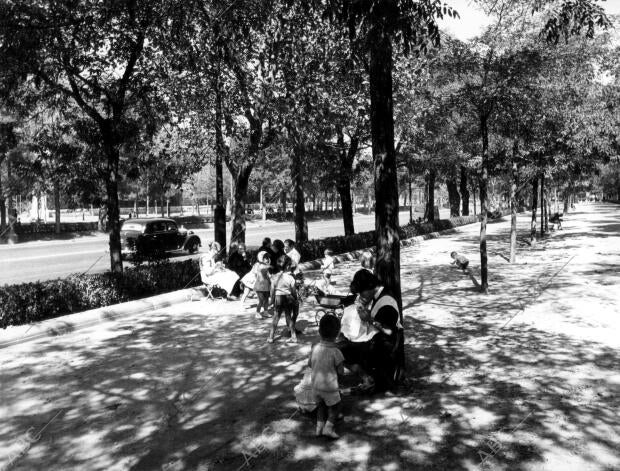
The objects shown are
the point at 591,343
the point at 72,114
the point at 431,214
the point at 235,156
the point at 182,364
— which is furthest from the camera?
the point at 431,214

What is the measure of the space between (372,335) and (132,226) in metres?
16.9

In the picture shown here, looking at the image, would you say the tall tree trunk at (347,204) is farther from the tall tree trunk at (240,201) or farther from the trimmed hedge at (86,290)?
the trimmed hedge at (86,290)

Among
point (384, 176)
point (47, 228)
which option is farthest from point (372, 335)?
point (47, 228)

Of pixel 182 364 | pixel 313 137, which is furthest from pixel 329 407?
pixel 313 137

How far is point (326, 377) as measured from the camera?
4848mm

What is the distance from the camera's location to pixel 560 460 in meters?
4.28

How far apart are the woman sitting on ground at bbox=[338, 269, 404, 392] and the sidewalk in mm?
314

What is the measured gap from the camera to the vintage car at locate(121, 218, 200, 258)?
63.8ft

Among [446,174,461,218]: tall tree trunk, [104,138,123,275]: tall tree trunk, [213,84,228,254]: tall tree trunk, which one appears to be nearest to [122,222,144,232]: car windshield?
[213,84,228,254]: tall tree trunk

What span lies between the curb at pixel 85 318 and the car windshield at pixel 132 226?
9.39m

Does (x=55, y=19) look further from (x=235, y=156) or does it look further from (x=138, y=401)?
(x=138, y=401)

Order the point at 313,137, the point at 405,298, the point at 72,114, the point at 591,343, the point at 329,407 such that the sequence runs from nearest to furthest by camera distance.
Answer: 1. the point at 329,407
2. the point at 591,343
3. the point at 405,298
4. the point at 72,114
5. the point at 313,137

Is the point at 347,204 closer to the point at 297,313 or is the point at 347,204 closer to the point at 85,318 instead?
the point at 297,313

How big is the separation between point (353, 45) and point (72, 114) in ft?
31.9
